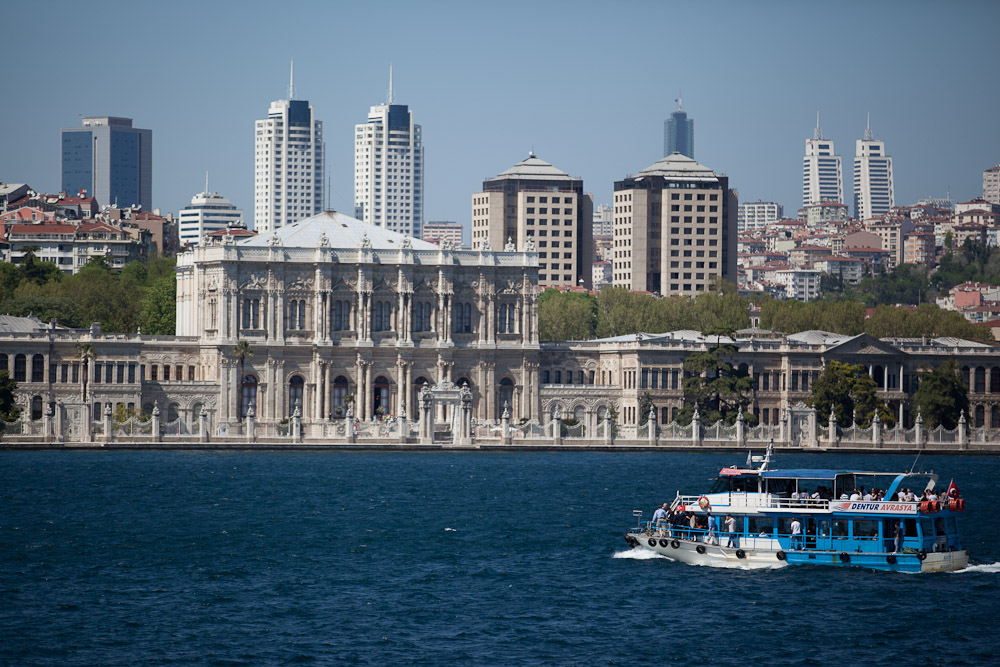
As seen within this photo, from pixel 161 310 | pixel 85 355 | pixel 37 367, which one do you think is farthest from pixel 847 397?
pixel 161 310

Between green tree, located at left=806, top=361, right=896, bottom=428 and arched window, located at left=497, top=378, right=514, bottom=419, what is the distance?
64.6ft

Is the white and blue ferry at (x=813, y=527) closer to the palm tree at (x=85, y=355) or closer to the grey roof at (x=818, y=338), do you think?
the palm tree at (x=85, y=355)

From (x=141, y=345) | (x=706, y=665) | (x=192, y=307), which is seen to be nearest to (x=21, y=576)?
(x=706, y=665)

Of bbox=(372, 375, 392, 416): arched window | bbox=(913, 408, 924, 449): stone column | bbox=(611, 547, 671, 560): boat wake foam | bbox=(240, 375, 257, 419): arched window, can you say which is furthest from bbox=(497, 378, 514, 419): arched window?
bbox=(611, 547, 671, 560): boat wake foam

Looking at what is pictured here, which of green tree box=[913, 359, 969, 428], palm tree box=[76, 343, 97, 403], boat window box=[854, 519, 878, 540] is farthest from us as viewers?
green tree box=[913, 359, 969, 428]

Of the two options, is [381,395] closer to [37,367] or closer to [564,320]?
[37,367]

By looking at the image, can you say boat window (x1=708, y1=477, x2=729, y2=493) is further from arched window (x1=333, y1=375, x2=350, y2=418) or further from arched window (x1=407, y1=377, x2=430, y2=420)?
arched window (x1=333, y1=375, x2=350, y2=418)

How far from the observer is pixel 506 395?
130375 millimetres

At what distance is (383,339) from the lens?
128 metres

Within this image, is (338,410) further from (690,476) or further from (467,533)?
(467,533)

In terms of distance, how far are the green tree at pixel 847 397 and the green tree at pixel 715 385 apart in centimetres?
472

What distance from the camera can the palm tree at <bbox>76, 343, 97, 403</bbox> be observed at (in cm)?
11925

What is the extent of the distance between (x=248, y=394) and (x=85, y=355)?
11.2 m

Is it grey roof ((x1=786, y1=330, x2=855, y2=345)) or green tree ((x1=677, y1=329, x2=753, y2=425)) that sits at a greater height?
grey roof ((x1=786, y1=330, x2=855, y2=345))
